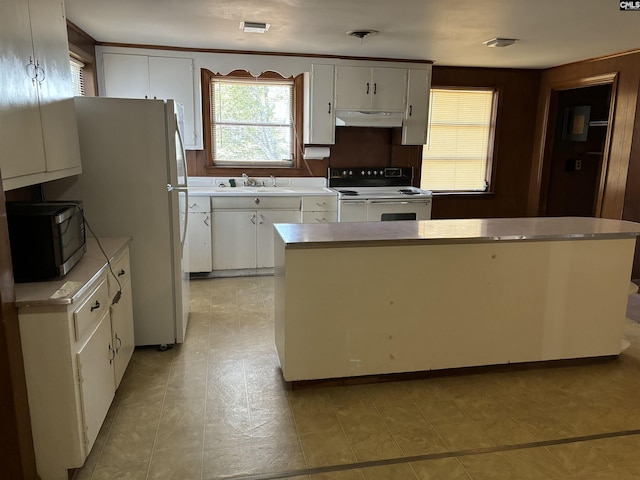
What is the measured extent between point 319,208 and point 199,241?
1.24 meters

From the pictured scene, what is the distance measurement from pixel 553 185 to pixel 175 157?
474cm

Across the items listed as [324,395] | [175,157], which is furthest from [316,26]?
[324,395]

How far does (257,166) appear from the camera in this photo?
5133 millimetres

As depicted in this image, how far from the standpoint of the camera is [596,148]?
5.89 meters

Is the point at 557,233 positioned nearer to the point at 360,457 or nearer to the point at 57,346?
the point at 360,457

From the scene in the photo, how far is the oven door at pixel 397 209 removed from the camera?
4867mm

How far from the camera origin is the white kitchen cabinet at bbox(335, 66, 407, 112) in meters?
4.85

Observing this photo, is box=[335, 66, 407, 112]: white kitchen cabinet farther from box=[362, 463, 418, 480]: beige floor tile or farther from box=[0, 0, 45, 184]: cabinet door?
box=[362, 463, 418, 480]: beige floor tile

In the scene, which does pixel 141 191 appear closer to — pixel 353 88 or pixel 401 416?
pixel 401 416

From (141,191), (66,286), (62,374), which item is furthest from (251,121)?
(62,374)

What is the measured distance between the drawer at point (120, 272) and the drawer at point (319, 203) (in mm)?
2211

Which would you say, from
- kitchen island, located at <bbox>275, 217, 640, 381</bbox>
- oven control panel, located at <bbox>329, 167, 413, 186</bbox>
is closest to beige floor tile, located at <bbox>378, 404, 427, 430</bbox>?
kitchen island, located at <bbox>275, 217, 640, 381</bbox>

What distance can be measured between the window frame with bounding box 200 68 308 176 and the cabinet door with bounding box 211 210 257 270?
0.65 metres

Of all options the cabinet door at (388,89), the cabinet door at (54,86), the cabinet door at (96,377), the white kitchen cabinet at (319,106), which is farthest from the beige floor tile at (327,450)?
the cabinet door at (388,89)
